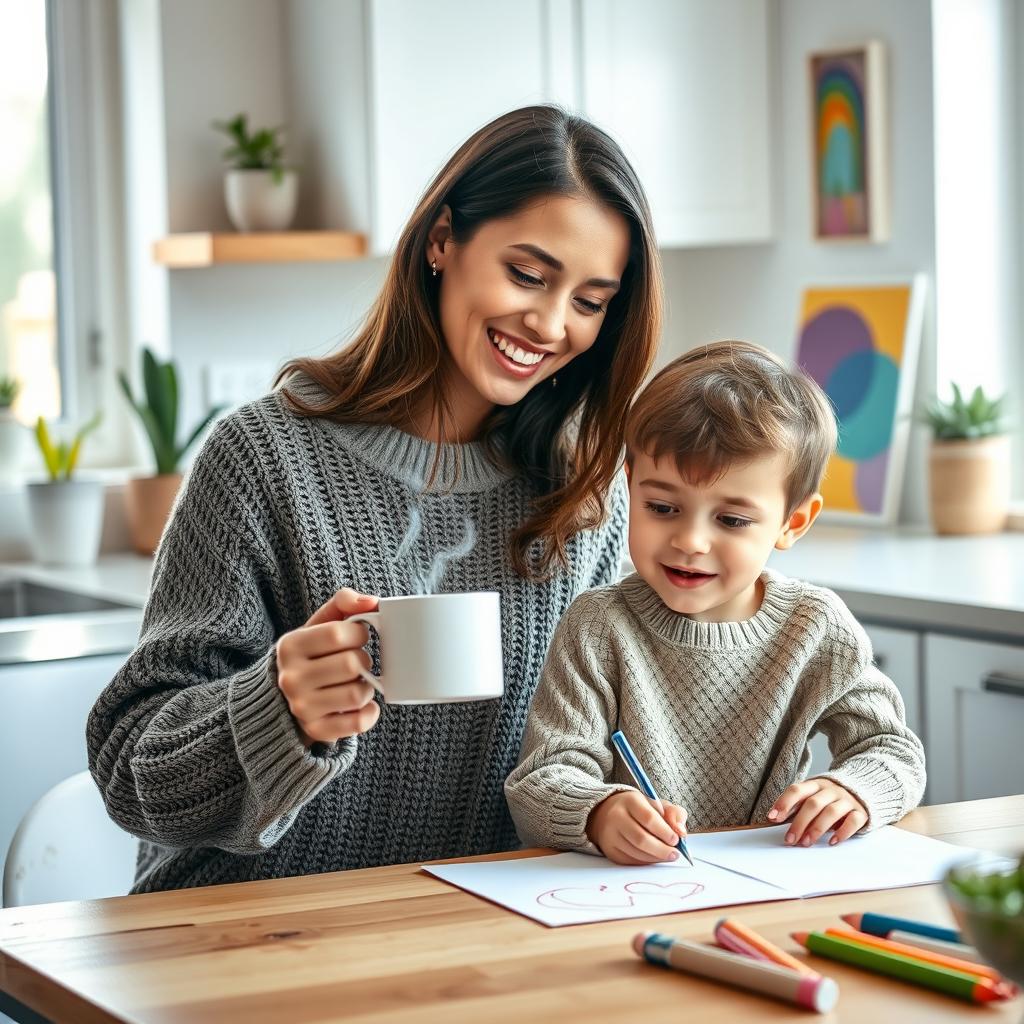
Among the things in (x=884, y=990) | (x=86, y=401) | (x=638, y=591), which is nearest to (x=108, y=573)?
(x=86, y=401)

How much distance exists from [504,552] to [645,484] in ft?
0.78

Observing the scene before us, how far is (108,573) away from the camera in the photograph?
2799 mm

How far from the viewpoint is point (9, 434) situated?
3.00 m

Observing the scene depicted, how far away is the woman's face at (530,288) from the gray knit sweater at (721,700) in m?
0.26

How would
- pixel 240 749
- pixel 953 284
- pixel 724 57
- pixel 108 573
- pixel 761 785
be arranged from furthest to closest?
pixel 724 57 < pixel 953 284 < pixel 108 573 < pixel 761 785 < pixel 240 749

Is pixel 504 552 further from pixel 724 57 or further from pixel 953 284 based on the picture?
pixel 724 57

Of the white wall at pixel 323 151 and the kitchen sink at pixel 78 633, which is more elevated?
the white wall at pixel 323 151

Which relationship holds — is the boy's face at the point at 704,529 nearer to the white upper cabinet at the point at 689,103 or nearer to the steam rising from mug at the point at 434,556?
the steam rising from mug at the point at 434,556

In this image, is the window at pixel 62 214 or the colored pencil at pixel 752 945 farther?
the window at pixel 62 214

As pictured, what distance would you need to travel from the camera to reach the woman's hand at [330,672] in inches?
45.3

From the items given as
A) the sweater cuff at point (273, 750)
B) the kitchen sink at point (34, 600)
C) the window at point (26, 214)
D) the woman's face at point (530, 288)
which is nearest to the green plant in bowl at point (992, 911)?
the sweater cuff at point (273, 750)

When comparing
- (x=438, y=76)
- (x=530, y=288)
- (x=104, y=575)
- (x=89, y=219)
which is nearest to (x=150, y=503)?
(x=104, y=575)

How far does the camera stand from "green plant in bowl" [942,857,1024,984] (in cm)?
70

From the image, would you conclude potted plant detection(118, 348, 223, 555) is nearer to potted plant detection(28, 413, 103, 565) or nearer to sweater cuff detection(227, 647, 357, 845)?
potted plant detection(28, 413, 103, 565)
